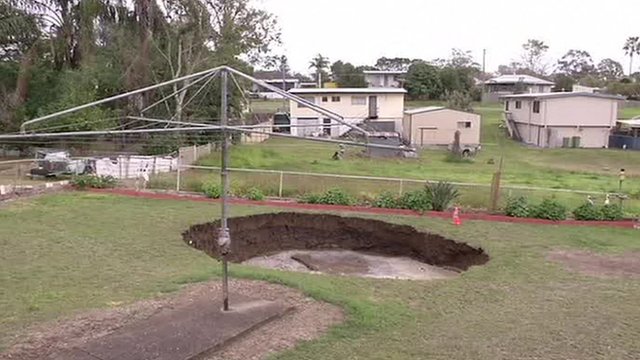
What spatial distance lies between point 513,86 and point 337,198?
61887 mm

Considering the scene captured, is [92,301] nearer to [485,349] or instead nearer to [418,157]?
[485,349]

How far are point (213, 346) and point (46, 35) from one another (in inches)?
1168

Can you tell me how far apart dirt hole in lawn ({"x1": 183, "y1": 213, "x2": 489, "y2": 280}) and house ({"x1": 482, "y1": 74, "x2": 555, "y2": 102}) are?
56.0 m

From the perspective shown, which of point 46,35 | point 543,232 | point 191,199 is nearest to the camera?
point 543,232

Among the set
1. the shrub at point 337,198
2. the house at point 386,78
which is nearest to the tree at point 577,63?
the house at point 386,78

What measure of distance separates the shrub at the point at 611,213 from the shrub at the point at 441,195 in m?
3.88

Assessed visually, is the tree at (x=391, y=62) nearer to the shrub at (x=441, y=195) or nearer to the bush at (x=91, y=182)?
the bush at (x=91, y=182)

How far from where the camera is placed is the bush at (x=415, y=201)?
17109mm

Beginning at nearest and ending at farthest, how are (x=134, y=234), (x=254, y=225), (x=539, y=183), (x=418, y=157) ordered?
(x=134, y=234)
(x=254, y=225)
(x=539, y=183)
(x=418, y=157)

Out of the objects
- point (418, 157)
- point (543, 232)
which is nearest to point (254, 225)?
point (543, 232)

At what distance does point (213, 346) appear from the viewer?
23.4 feet

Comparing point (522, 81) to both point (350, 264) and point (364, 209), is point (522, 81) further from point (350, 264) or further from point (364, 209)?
point (350, 264)

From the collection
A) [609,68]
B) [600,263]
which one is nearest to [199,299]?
[600,263]

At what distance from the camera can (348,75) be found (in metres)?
82.3
